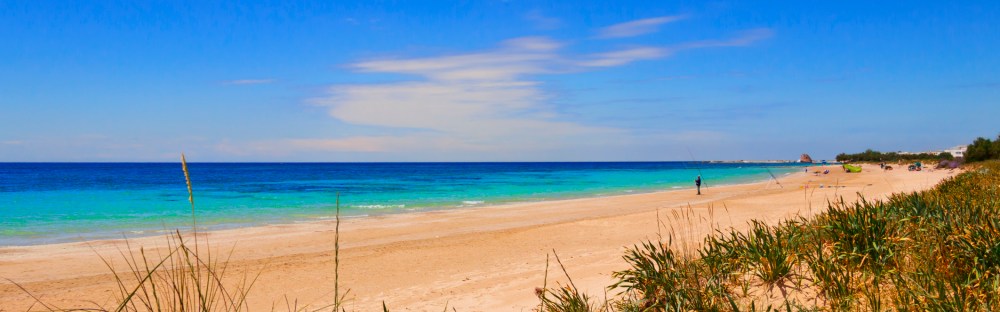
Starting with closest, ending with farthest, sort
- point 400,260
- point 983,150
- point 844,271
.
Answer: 1. point 844,271
2. point 400,260
3. point 983,150

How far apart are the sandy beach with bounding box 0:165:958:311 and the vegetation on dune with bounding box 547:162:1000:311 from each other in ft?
2.76

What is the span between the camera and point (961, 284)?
397cm

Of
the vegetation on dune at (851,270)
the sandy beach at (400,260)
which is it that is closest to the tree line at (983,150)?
the sandy beach at (400,260)

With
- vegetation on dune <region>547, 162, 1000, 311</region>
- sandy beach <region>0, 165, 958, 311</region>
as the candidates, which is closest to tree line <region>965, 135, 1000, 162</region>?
sandy beach <region>0, 165, 958, 311</region>

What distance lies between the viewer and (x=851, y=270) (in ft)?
15.4

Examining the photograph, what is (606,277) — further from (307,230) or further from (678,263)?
(307,230)

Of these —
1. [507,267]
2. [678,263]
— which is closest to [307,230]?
[507,267]

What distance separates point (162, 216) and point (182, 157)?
81.6 ft

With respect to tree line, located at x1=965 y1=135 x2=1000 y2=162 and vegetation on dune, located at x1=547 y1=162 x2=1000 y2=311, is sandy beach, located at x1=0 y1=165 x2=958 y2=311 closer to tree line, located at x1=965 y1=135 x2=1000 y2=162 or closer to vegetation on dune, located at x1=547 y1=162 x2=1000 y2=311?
vegetation on dune, located at x1=547 y1=162 x2=1000 y2=311

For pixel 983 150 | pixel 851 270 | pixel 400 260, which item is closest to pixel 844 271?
pixel 851 270

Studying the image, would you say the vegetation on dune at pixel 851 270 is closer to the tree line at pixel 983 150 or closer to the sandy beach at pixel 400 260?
the sandy beach at pixel 400 260

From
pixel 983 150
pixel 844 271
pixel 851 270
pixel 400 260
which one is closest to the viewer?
pixel 851 270

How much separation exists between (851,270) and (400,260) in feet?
29.2

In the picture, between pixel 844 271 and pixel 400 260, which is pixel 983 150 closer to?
pixel 400 260
